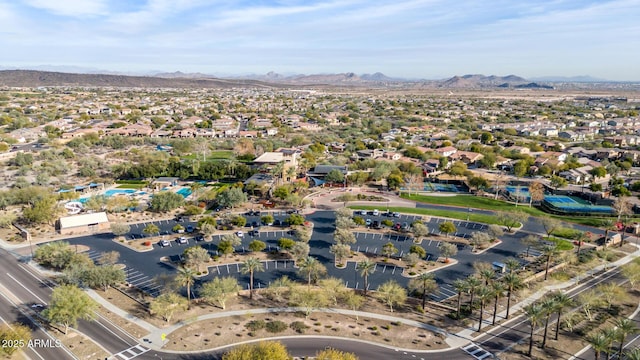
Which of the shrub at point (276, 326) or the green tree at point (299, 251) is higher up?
the green tree at point (299, 251)

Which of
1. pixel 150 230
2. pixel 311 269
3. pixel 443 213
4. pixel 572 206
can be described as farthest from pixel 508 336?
pixel 150 230

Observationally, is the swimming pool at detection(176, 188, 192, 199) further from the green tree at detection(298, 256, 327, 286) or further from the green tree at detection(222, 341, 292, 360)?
the green tree at detection(222, 341, 292, 360)

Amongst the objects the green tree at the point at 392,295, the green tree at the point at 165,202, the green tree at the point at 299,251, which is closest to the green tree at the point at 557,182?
the green tree at the point at 392,295

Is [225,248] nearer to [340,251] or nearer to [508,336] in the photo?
[340,251]

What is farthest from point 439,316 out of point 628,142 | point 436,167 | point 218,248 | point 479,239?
point 628,142

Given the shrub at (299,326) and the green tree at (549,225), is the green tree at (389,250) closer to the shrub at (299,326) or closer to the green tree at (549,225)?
the shrub at (299,326)

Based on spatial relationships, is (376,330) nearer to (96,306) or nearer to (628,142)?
(96,306)
